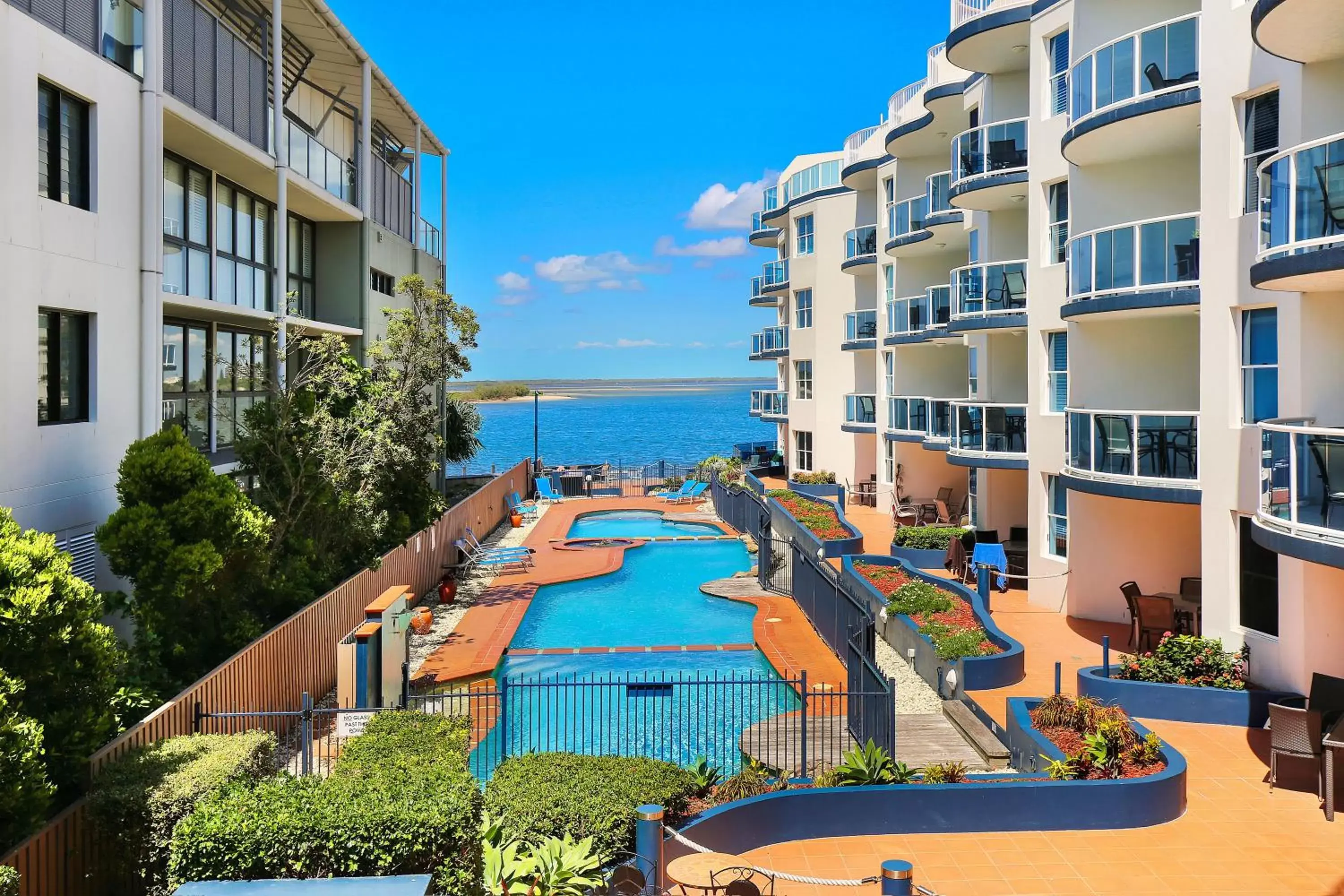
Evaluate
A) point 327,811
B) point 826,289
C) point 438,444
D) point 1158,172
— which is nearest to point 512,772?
point 327,811

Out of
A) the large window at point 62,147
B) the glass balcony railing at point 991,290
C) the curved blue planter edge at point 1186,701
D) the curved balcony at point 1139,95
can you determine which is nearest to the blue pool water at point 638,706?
the curved blue planter edge at point 1186,701

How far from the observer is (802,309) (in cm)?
4662

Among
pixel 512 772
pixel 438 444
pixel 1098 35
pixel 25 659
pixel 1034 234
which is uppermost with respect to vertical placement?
pixel 1098 35

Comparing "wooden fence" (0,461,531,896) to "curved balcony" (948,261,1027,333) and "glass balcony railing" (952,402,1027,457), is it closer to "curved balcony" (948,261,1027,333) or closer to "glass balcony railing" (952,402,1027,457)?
"glass balcony railing" (952,402,1027,457)

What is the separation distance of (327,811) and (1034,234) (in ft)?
60.5

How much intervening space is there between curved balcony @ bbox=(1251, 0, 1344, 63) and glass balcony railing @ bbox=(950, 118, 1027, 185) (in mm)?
9761

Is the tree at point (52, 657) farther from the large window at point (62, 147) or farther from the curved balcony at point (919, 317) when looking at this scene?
the curved balcony at point (919, 317)

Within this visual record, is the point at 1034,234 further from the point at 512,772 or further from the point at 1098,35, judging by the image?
the point at 512,772

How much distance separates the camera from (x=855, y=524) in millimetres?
34875

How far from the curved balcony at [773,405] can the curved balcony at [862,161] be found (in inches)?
394

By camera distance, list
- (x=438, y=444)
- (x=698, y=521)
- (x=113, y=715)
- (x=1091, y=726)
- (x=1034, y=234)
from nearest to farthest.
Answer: (x=113, y=715), (x=1091, y=726), (x=1034, y=234), (x=438, y=444), (x=698, y=521)

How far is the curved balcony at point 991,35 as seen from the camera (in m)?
23.0

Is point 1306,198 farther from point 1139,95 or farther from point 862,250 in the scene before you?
point 862,250

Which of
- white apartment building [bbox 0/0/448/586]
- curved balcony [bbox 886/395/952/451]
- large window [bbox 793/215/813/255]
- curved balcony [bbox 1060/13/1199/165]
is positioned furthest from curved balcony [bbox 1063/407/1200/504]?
large window [bbox 793/215/813/255]
